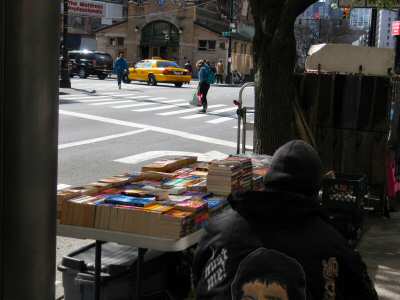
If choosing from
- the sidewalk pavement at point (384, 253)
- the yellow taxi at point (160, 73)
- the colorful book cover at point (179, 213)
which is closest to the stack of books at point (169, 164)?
the colorful book cover at point (179, 213)

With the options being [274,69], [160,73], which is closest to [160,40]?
[160,73]

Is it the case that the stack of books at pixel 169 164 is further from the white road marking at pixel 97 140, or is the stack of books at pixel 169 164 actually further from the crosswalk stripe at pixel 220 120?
the crosswalk stripe at pixel 220 120

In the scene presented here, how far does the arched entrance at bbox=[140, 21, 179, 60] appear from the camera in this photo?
64.8 meters

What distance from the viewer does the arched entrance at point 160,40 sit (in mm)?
64750

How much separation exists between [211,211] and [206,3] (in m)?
66.6

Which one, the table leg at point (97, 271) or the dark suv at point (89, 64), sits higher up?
the dark suv at point (89, 64)

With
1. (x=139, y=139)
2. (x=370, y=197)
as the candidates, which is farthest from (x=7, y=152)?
(x=139, y=139)

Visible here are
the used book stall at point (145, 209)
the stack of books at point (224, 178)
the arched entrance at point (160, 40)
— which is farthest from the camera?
the arched entrance at point (160, 40)

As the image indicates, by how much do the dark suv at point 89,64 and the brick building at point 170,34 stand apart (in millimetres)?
20284

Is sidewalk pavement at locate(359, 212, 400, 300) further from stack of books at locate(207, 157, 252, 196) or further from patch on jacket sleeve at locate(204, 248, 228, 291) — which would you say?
patch on jacket sleeve at locate(204, 248, 228, 291)

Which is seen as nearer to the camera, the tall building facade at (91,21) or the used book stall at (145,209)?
the used book stall at (145,209)

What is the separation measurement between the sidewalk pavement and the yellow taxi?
32.1 meters

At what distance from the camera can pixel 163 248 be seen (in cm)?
406

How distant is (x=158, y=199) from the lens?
15.0ft
